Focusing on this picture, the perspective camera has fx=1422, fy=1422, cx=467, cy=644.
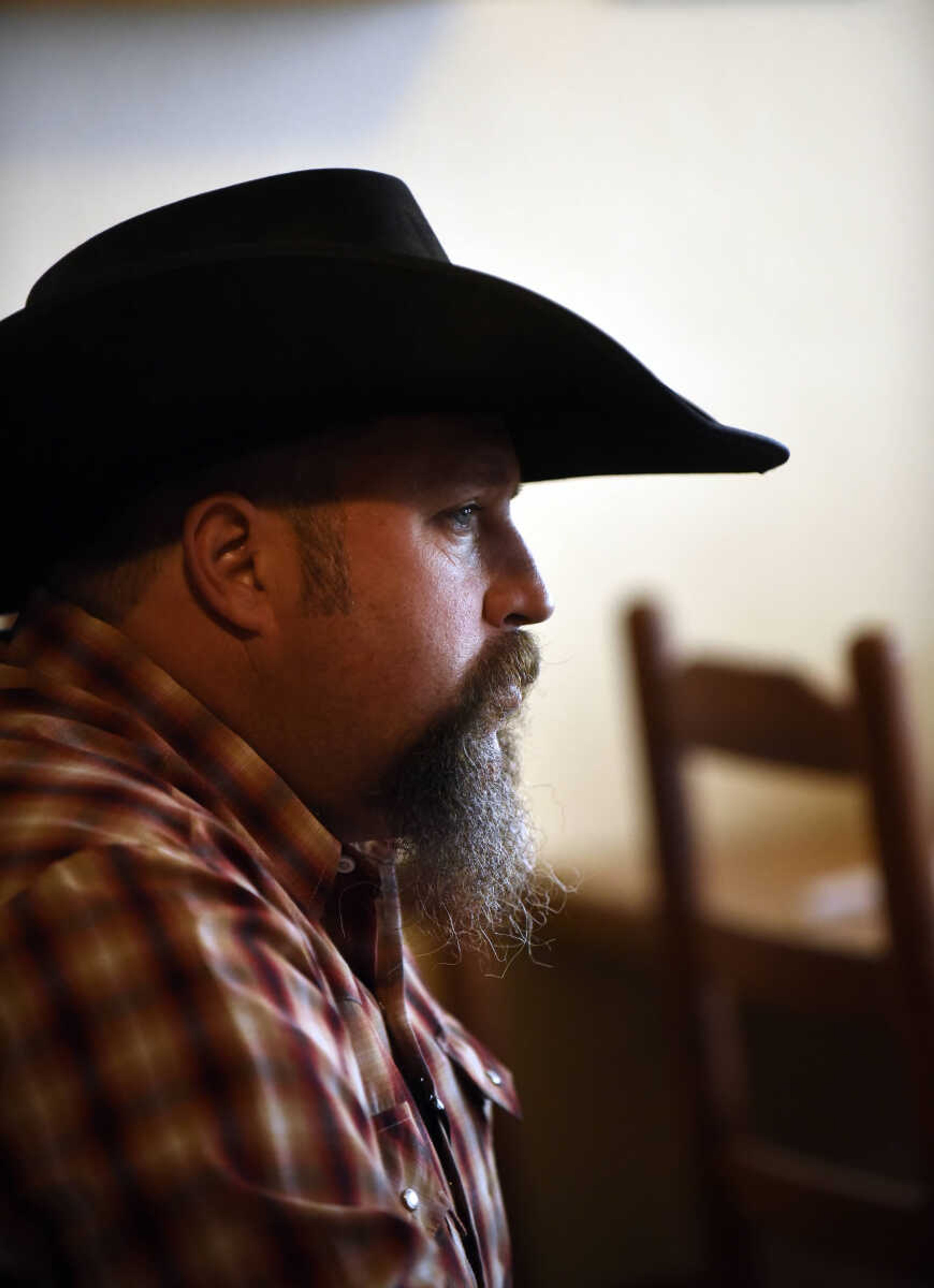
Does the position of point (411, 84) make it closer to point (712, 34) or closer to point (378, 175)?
point (712, 34)

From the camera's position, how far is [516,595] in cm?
82

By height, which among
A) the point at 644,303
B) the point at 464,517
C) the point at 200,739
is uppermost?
the point at 644,303

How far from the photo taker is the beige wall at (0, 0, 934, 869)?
5.45ft

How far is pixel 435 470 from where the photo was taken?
80cm

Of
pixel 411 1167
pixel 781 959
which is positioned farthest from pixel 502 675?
pixel 781 959

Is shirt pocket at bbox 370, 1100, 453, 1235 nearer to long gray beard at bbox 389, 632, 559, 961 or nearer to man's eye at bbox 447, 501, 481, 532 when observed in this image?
long gray beard at bbox 389, 632, 559, 961

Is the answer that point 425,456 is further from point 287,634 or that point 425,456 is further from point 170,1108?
point 170,1108

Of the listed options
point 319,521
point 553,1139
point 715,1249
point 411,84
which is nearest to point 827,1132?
point 553,1139

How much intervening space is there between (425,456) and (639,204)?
4.67 ft

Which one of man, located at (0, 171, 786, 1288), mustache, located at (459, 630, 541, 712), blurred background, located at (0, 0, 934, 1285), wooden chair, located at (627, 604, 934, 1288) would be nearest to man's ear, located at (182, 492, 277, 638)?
man, located at (0, 171, 786, 1288)

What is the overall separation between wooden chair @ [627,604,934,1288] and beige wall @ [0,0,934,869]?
1.30 ft

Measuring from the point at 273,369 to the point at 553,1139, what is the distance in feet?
5.77

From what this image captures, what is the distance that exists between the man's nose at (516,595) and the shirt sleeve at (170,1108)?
26 centimetres

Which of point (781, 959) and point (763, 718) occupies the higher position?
point (763, 718)
